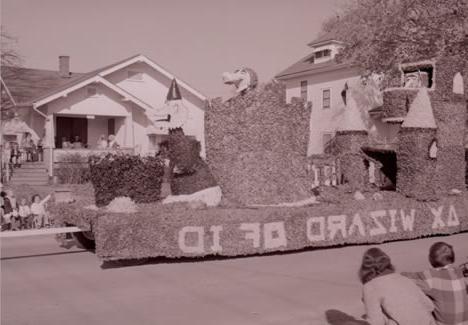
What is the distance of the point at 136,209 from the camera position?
10.1m

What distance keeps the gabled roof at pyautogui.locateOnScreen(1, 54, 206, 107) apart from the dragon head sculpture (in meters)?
16.6

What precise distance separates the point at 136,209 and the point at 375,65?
17.5m

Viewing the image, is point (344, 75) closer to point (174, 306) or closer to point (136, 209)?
point (136, 209)

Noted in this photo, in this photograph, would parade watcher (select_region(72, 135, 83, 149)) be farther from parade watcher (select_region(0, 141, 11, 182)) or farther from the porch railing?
parade watcher (select_region(0, 141, 11, 182))

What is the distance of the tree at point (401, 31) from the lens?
21844mm

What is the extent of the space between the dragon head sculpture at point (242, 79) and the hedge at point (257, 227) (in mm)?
2922

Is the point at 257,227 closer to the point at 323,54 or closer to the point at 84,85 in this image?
the point at 84,85

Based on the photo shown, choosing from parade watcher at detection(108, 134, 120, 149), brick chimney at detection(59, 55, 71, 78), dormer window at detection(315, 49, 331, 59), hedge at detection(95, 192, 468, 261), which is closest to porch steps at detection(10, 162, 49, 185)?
parade watcher at detection(108, 134, 120, 149)

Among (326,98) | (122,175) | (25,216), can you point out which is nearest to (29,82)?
(326,98)

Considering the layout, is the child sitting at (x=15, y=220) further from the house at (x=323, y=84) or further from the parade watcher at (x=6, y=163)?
the house at (x=323, y=84)

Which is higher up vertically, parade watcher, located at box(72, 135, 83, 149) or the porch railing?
parade watcher, located at box(72, 135, 83, 149)

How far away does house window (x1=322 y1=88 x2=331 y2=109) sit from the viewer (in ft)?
115

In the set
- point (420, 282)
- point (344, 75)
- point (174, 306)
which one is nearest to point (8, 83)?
point (344, 75)

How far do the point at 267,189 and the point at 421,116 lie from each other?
483 centimetres
